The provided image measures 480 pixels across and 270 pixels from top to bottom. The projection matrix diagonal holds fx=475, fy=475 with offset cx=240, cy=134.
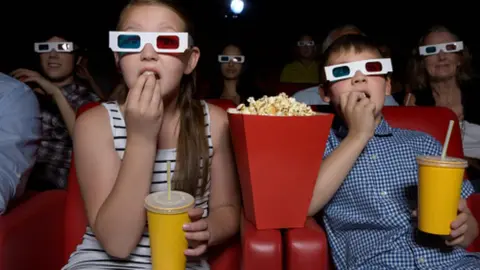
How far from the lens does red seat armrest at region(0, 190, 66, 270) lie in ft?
3.82

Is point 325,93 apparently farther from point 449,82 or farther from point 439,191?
point 449,82

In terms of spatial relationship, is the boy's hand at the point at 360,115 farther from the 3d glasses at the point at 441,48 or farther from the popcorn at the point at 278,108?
the 3d glasses at the point at 441,48

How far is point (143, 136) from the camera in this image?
106cm

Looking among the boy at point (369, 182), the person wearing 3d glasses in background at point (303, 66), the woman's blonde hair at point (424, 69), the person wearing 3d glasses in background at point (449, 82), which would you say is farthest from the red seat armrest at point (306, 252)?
the person wearing 3d glasses in background at point (303, 66)

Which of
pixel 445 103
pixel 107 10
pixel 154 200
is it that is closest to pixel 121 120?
pixel 154 200

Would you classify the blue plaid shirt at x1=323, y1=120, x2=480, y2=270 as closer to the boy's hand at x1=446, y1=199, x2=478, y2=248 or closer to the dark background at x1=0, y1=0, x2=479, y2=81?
the boy's hand at x1=446, y1=199, x2=478, y2=248

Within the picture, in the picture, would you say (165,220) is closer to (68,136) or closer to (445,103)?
(68,136)

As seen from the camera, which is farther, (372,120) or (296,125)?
(372,120)

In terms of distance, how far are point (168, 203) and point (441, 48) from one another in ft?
5.73

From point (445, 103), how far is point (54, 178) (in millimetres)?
1850

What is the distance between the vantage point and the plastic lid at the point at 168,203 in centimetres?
91

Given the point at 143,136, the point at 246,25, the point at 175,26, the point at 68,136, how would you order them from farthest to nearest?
the point at 246,25
the point at 68,136
the point at 175,26
the point at 143,136

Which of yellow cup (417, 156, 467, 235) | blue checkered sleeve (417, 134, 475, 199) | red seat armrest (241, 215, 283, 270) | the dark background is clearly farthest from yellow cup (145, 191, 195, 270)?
the dark background

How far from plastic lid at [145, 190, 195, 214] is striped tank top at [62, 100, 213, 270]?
292 millimetres
